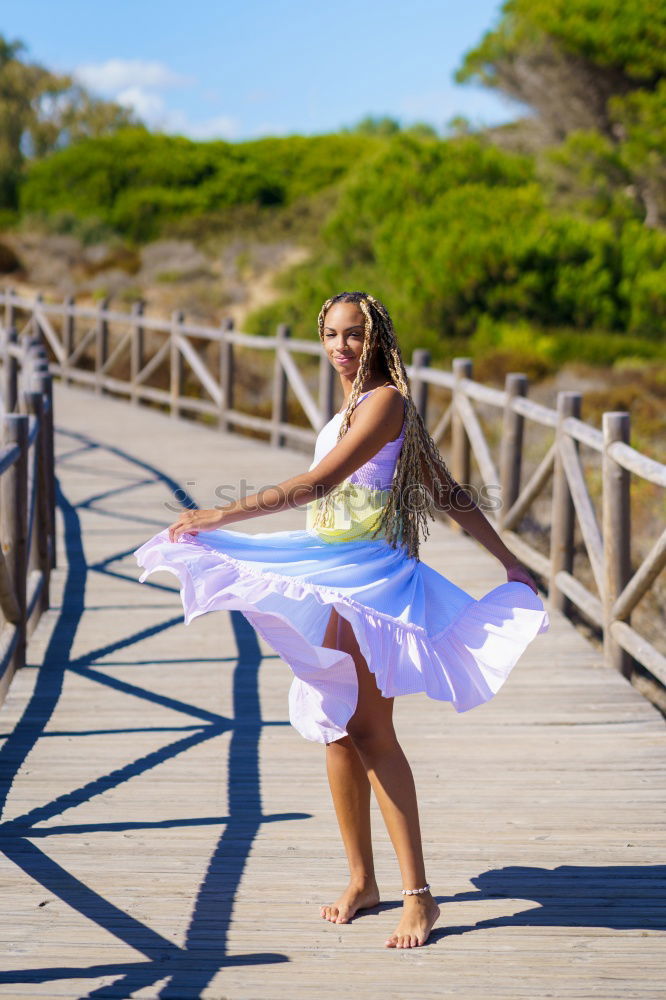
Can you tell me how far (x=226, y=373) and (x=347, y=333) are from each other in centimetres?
1003

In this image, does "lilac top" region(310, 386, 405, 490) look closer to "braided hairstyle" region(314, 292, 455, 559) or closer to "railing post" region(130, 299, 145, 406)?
"braided hairstyle" region(314, 292, 455, 559)

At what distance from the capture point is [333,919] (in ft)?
10.4

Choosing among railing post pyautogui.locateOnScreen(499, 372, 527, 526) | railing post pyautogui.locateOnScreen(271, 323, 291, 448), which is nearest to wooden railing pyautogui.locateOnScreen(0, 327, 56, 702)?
railing post pyautogui.locateOnScreen(499, 372, 527, 526)

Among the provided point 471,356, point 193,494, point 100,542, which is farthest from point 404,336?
point 100,542

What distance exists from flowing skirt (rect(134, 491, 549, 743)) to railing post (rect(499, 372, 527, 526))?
4357 mm

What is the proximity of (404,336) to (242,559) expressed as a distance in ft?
57.0

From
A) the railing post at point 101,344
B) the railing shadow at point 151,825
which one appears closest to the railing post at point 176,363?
the railing post at point 101,344

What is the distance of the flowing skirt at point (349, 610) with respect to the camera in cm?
290

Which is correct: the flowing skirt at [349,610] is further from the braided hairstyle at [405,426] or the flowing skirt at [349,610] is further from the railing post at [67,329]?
the railing post at [67,329]

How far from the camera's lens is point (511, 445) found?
24.8ft

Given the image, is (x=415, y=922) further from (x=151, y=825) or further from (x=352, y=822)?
(x=151, y=825)

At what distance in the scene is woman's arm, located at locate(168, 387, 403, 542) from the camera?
2863mm

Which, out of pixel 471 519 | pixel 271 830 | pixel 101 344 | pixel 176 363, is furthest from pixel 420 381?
pixel 101 344

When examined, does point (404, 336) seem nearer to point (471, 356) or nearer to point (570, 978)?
point (471, 356)
